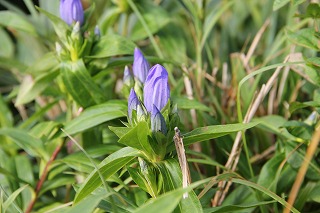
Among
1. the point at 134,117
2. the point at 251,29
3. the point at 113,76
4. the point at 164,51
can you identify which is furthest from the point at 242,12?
the point at 134,117

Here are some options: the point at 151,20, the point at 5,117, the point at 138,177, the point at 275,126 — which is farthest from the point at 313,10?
the point at 5,117

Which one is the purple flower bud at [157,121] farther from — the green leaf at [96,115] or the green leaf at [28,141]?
the green leaf at [28,141]

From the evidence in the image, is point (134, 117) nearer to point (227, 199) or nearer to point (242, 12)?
point (227, 199)

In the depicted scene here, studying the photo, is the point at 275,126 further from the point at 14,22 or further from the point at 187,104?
the point at 14,22

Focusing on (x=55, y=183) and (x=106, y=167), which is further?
(x=55, y=183)

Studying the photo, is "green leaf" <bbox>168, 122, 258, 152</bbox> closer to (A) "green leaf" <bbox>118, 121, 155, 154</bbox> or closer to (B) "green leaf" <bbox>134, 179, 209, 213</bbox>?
(A) "green leaf" <bbox>118, 121, 155, 154</bbox>

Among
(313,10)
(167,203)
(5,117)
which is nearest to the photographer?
(167,203)

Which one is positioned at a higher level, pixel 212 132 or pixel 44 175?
pixel 212 132

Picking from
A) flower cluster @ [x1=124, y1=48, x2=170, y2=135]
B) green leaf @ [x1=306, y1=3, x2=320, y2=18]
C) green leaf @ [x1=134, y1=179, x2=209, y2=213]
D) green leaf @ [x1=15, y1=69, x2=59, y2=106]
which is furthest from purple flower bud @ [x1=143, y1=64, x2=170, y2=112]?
green leaf @ [x1=15, y1=69, x2=59, y2=106]
